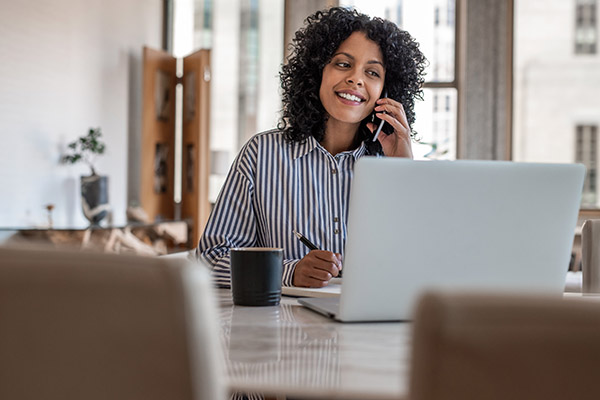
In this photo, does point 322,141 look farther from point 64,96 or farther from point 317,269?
point 64,96

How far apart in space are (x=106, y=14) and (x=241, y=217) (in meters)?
4.80

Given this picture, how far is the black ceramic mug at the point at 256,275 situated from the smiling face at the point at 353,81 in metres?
0.81

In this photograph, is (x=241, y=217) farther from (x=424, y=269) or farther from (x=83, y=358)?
(x=83, y=358)

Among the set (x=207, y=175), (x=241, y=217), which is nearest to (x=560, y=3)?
(x=207, y=175)

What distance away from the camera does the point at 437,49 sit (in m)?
6.90

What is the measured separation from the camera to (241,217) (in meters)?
1.86

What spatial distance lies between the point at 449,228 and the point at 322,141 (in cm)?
101

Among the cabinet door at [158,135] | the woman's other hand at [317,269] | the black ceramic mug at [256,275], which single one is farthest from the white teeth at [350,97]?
the cabinet door at [158,135]

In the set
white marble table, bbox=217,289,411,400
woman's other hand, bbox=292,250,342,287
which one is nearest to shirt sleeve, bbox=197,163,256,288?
woman's other hand, bbox=292,250,342,287

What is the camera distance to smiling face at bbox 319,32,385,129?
1974 mm

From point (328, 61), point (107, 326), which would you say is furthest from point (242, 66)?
point (107, 326)

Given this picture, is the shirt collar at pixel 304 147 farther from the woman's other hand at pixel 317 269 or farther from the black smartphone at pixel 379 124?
the woman's other hand at pixel 317 269

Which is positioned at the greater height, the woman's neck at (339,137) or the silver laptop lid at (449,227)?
the woman's neck at (339,137)

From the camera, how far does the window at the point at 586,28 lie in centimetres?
667
